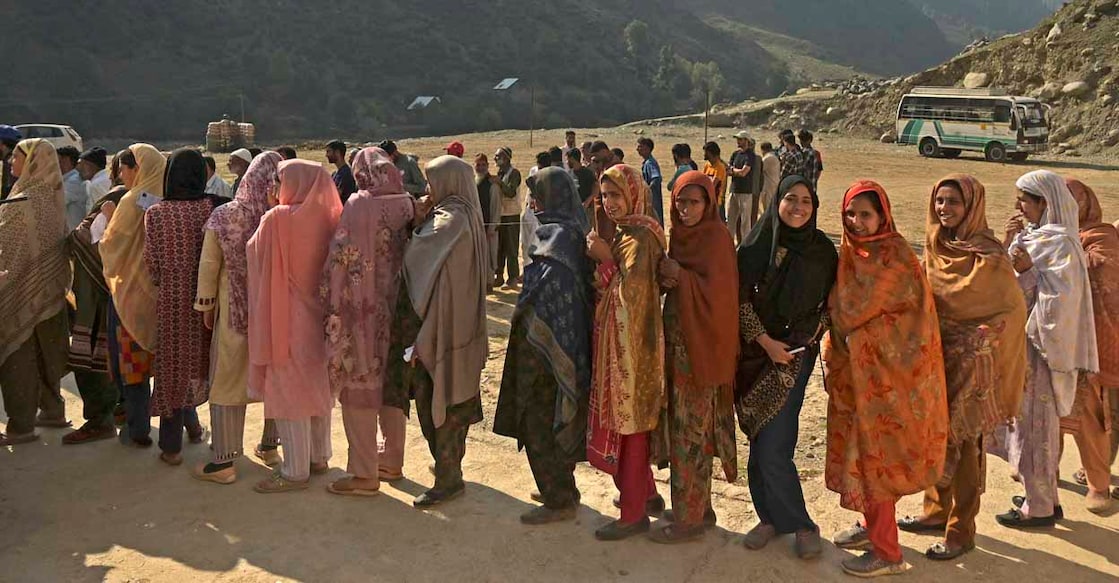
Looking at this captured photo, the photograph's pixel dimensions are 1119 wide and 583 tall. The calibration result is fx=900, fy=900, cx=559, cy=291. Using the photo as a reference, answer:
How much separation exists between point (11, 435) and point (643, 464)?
371 centimetres

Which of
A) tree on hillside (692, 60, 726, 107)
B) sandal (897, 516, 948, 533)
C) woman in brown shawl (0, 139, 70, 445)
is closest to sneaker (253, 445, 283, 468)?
woman in brown shawl (0, 139, 70, 445)

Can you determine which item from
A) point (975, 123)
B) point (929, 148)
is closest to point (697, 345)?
point (975, 123)

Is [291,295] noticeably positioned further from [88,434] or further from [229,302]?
[88,434]

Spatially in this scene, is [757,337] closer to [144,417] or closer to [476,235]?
[476,235]

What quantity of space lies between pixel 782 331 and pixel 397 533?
1951 millimetres

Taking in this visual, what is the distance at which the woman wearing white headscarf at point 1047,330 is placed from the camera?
13.1 feet

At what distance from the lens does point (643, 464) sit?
12.9ft

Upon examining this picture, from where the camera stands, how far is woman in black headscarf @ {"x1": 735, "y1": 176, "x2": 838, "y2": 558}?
3.57 m

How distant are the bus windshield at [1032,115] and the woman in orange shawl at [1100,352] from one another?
74.8 feet

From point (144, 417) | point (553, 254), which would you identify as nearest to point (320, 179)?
point (553, 254)

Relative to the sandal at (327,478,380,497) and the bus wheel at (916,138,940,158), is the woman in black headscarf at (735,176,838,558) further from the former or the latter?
the bus wheel at (916,138,940,158)

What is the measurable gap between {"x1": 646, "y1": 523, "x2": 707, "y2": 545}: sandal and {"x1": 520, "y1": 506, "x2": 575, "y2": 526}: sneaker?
44 centimetres

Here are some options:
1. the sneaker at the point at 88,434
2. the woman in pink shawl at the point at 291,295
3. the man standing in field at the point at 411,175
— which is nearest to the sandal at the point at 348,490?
the woman in pink shawl at the point at 291,295

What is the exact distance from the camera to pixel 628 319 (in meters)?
3.71
